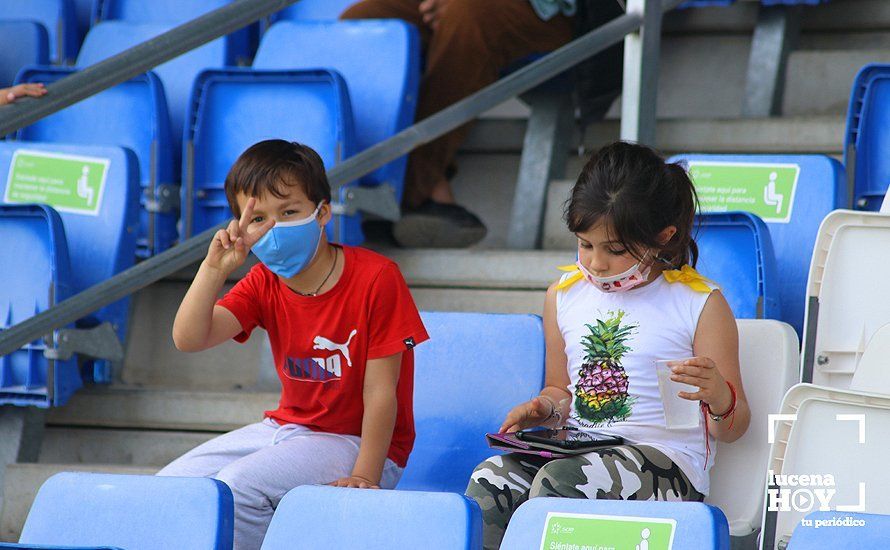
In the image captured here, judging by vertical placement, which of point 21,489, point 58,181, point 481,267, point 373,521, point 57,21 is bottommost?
point 21,489

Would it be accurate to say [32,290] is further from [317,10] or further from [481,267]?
[317,10]

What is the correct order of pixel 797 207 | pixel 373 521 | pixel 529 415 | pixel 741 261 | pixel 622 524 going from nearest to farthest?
pixel 622 524, pixel 373 521, pixel 529 415, pixel 741 261, pixel 797 207

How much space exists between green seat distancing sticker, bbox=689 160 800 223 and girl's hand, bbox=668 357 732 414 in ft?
2.65

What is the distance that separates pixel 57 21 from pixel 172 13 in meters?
0.40

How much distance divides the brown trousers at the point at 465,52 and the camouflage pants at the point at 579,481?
157 cm

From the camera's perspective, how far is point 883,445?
1848mm

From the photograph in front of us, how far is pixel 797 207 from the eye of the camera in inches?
110

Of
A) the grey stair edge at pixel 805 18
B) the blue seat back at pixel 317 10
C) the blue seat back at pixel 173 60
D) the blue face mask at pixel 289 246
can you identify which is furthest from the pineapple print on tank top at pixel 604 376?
the blue seat back at pixel 317 10

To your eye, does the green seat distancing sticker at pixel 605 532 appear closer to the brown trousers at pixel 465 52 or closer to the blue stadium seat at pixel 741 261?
the blue stadium seat at pixel 741 261

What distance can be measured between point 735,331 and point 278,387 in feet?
4.44

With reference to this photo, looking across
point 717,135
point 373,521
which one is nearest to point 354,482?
point 373,521

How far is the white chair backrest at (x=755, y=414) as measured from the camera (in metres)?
2.18

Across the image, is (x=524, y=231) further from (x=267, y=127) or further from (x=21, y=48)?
(x=21, y=48)

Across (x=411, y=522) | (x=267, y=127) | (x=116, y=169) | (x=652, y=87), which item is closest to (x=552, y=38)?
(x=652, y=87)
